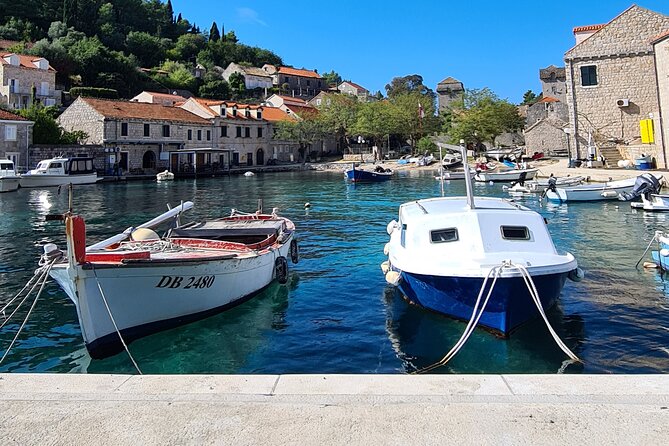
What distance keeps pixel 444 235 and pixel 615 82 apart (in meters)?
39.9

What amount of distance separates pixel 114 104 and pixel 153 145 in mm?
6201

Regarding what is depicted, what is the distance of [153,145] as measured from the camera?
60656 mm

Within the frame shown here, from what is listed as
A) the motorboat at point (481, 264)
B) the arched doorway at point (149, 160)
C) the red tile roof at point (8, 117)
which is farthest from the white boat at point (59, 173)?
the motorboat at point (481, 264)

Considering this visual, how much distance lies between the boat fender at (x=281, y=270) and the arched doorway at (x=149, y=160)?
5419 cm

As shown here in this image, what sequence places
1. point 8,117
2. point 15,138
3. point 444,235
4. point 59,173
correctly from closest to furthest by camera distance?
point 444,235 → point 59,173 → point 8,117 → point 15,138

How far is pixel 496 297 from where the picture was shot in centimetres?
772

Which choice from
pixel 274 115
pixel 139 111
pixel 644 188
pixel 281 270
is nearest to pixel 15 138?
pixel 139 111

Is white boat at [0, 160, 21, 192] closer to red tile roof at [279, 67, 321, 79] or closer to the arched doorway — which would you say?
the arched doorway

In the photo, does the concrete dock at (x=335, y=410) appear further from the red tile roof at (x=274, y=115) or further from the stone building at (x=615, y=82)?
the red tile roof at (x=274, y=115)

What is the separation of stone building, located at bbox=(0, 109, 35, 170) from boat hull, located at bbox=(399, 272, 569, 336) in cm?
5043

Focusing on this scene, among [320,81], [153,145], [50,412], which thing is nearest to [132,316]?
[50,412]

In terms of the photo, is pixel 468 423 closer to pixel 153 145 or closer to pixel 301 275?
pixel 301 275

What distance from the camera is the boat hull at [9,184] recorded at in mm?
38003

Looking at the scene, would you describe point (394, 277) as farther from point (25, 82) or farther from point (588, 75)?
point (25, 82)
